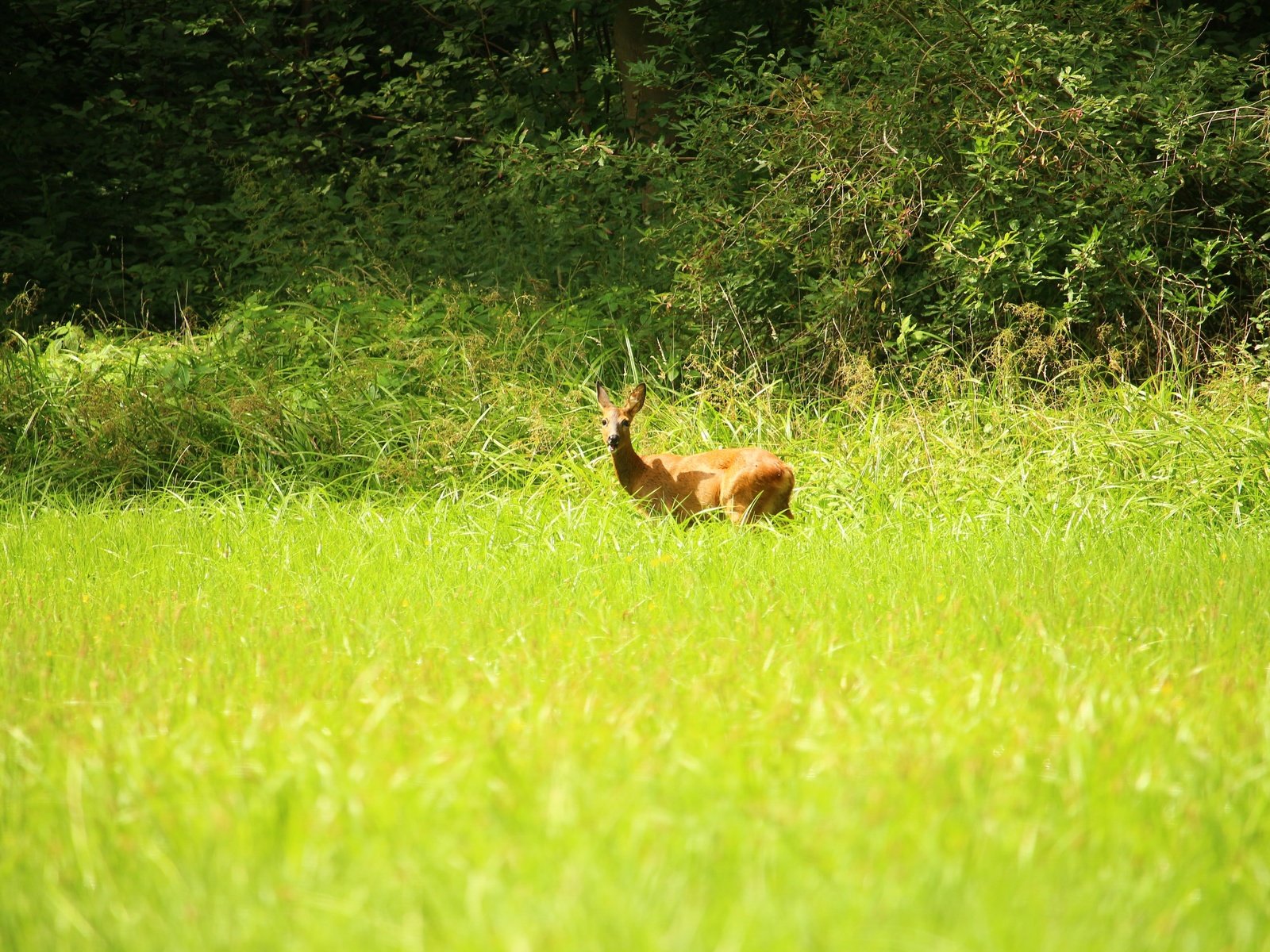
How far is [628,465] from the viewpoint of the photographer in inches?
229

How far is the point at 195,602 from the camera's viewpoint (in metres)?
4.34

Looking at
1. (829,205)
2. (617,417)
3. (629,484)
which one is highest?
(829,205)

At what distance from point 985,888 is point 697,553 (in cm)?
306

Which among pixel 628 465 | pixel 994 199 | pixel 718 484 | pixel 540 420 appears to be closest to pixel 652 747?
pixel 718 484

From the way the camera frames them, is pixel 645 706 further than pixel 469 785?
Yes

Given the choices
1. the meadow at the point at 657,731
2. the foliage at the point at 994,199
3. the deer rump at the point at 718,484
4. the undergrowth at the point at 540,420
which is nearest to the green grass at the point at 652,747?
the meadow at the point at 657,731

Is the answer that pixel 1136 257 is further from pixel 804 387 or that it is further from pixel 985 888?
pixel 985 888

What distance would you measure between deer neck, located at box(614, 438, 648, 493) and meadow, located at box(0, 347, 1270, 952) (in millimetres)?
187

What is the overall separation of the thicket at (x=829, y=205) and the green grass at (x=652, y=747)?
253 centimetres

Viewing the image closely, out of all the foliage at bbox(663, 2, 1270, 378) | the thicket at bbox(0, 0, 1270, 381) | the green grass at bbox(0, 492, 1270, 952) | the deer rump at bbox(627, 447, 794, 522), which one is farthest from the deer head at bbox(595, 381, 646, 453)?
the foliage at bbox(663, 2, 1270, 378)

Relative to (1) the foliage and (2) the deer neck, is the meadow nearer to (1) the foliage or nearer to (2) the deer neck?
(2) the deer neck

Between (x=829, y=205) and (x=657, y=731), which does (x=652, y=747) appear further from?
(x=829, y=205)

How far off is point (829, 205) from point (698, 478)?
2732 mm

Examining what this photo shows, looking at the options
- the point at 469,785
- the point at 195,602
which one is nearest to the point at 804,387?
the point at 195,602
